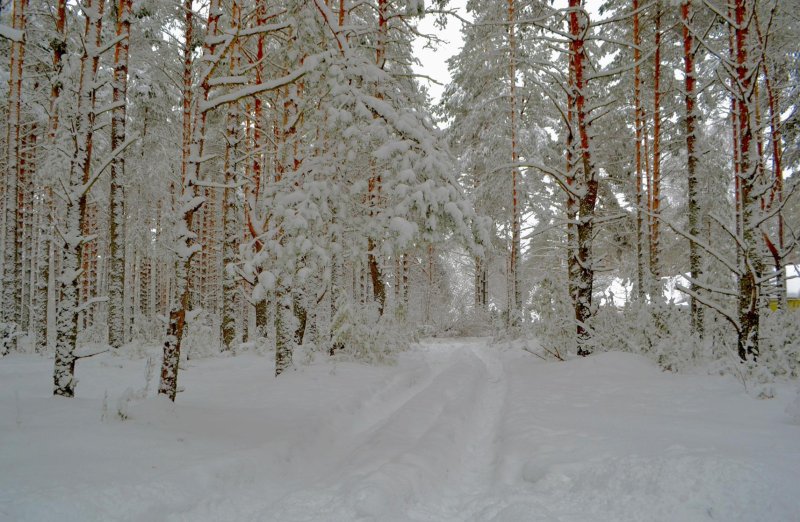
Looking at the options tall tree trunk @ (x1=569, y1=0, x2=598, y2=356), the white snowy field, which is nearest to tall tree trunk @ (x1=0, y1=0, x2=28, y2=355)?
the white snowy field

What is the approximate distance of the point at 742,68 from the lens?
6703 mm

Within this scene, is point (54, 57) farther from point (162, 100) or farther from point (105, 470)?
point (105, 470)

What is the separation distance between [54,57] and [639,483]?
43.6ft

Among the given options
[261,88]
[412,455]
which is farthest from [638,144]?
[412,455]

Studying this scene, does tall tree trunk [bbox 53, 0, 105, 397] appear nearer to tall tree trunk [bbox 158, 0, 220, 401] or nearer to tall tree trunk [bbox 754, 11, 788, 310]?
tall tree trunk [bbox 158, 0, 220, 401]

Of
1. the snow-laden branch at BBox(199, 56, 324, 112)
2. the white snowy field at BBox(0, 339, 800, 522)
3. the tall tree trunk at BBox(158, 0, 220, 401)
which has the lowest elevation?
the white snowy field at BBox(0, 339, 800, 522)

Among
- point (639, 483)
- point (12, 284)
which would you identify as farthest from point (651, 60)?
point (12, 284)

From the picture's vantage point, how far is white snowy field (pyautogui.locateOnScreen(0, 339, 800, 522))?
2.97m

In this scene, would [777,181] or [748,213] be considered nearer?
[748,213]

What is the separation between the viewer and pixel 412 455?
14.0 ft

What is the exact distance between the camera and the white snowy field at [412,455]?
9.76ft

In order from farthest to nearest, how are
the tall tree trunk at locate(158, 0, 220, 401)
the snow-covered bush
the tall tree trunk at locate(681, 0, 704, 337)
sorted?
the snow-covered bush < the tall tree trunk at locate(681, 0, 704, 337) < the tall tree trunk at locate(158, 0, 220, 401)

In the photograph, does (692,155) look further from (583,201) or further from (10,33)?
(10,33)

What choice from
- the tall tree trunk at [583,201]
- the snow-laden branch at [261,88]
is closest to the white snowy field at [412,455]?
the tall tree trunk at [583,201]
